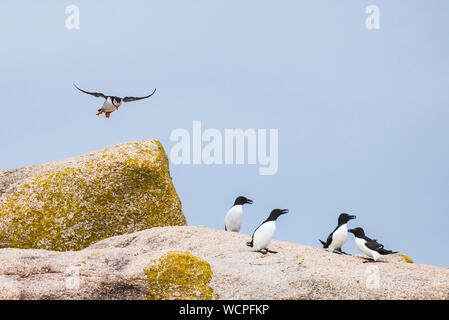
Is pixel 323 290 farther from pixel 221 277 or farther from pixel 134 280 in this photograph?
pixel 134 280

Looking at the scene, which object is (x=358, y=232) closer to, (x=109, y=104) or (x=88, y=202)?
(x=88, y=202)

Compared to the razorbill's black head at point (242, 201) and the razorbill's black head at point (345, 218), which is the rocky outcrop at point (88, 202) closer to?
the razorbill's black head at point (242, 201)

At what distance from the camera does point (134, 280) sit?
10.4 metres

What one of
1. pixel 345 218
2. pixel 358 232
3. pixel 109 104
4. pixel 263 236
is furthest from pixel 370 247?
pixel 109 104

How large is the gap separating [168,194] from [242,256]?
6.26m

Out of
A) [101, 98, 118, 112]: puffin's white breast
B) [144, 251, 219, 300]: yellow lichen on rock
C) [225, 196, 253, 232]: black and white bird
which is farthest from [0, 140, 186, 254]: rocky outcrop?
[144, 251, 219, 300]: yellow lichen on rock

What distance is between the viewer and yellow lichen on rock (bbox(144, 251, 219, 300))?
10.3 metres

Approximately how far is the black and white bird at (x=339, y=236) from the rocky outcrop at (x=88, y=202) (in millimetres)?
5700

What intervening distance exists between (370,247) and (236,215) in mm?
4590

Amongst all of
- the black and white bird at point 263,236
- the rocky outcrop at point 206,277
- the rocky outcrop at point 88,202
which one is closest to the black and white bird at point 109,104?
the rocky outcrop at point 88,202

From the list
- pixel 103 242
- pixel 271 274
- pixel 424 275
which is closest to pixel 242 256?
pixel 271 274

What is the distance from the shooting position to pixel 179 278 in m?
10.6

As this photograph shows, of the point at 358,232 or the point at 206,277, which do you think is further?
the point at 358,232
